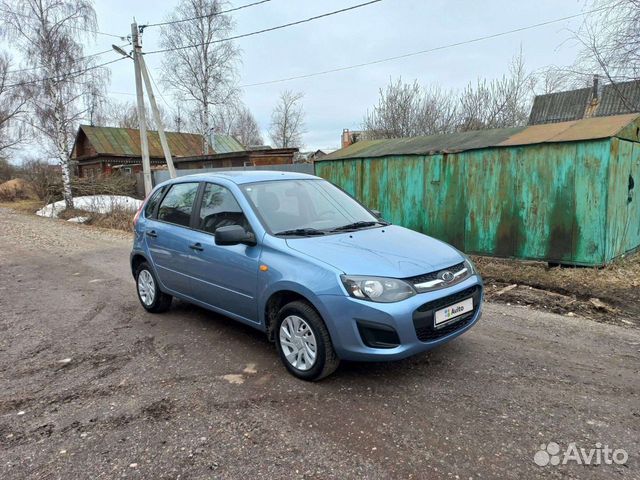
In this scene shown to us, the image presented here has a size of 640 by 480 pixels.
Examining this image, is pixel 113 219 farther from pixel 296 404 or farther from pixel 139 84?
pixel 296 404

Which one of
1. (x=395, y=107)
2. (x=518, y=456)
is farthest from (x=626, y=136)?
(x=395, y=107)

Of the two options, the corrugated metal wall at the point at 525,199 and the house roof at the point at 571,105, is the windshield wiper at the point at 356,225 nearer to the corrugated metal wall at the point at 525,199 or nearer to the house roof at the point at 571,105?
the corrugated metal wall at the point at 525,199

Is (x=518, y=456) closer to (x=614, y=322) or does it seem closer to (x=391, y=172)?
(x=614, y=322)

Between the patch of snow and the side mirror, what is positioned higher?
the side mirror

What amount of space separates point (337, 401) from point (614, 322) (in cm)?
358

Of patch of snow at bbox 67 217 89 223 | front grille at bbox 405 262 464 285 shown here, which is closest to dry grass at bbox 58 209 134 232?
patch of snow at bbox 67 217 89 223

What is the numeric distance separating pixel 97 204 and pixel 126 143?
53.8 feet

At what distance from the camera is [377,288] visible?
3.05m

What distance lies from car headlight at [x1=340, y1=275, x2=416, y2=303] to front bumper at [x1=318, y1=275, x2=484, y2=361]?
4cm

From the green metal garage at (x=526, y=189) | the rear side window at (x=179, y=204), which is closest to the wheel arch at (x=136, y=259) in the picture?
the rear side window at (x=179, y=204)

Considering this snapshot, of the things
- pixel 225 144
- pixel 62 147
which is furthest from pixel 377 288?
pixel 225 144

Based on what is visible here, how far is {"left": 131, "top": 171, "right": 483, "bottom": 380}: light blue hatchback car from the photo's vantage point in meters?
3.06

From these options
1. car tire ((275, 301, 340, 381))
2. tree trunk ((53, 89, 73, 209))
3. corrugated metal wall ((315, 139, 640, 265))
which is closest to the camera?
car tire ((275, 301, 340, 381))

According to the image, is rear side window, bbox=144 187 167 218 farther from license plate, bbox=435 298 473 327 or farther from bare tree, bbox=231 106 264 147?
bare tree, bbox=231 106 264 147
